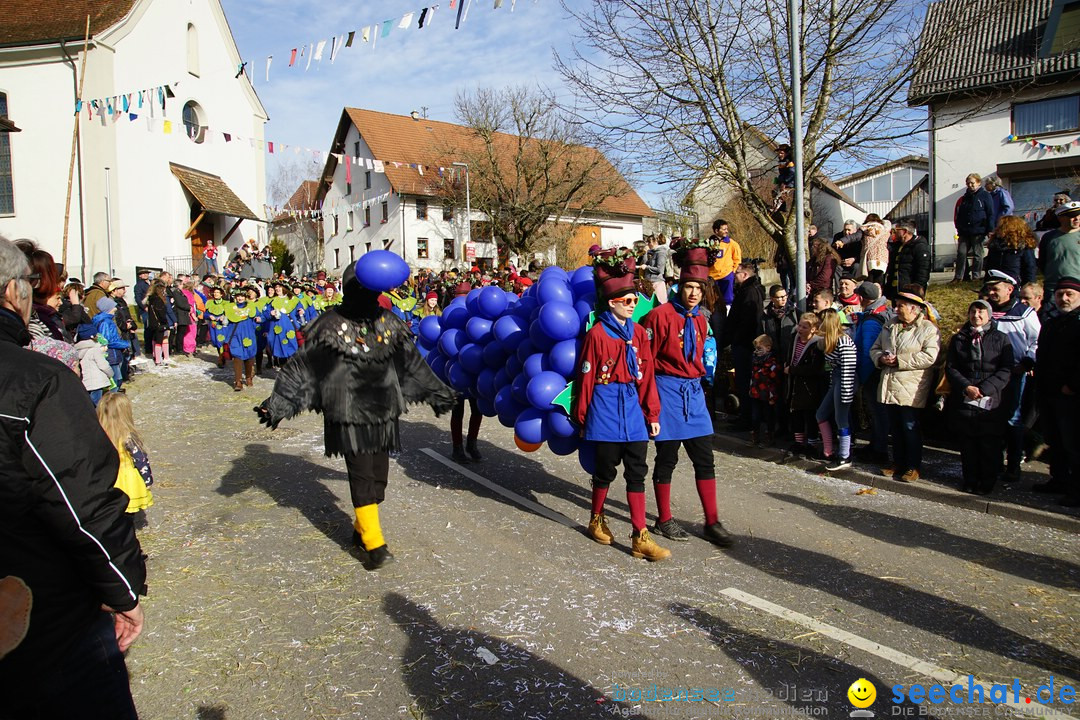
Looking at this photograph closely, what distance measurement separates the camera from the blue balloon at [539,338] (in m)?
5.56

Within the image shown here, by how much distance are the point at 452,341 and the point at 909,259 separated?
6.55m

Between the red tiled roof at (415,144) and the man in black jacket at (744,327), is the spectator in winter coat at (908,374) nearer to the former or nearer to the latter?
the man in black jacket at (744,327)

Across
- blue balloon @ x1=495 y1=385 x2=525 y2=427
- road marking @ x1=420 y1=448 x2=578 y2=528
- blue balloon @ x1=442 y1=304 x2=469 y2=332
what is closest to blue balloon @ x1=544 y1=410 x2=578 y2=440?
blue balloon @ x1=495 y1=385 x2=525 y2=427

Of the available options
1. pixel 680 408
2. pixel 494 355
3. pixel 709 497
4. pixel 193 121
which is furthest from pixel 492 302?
pixel 193 121

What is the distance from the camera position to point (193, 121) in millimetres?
29906

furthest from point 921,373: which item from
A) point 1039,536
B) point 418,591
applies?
point 418,591

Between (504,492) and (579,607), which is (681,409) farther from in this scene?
(504,492)

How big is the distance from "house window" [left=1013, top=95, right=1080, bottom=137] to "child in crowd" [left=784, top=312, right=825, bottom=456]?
22.9 metres

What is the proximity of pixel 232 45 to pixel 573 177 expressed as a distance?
18.4 metres

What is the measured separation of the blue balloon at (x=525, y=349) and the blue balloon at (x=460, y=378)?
3.38 ft

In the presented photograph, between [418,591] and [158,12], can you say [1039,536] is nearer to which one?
[418,591]

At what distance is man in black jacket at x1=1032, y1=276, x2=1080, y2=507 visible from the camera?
20.3 feet

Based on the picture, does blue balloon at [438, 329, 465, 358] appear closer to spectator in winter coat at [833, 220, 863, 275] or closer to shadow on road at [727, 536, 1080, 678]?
shadow on road at [727, 536, 1080, 678]

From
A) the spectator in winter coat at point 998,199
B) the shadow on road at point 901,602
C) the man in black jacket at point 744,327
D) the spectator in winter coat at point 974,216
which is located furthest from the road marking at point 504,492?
the spectator in winter coat at point 998,199
